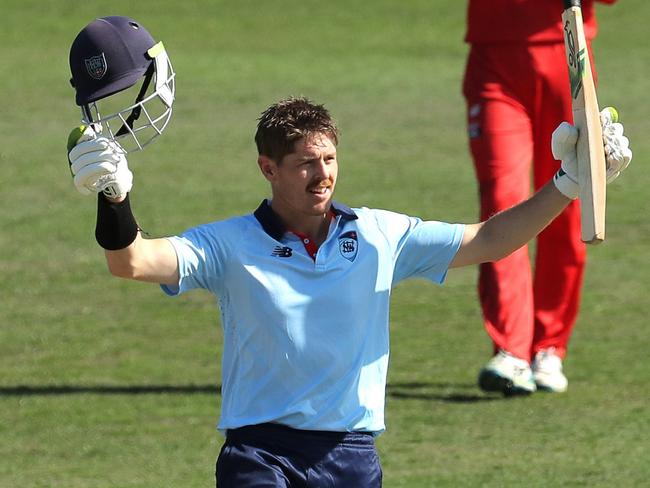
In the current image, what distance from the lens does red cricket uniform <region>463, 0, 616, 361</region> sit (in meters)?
8.63

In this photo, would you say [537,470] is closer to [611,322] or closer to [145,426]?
[145,426]

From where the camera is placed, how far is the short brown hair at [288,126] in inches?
207

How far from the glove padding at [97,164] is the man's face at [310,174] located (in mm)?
640

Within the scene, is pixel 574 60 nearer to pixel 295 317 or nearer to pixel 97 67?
pixel 295 317

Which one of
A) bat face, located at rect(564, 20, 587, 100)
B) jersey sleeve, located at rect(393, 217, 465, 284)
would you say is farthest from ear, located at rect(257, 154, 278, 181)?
bat face, located at rect(564, 20, 587, 100)

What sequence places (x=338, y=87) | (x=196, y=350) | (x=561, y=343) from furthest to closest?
(x=338, y=87)
(x=196, y=350)
(x=561, y=343)

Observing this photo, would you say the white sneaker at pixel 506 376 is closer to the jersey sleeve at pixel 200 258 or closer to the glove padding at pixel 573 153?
the glove padding at pixel 573 153

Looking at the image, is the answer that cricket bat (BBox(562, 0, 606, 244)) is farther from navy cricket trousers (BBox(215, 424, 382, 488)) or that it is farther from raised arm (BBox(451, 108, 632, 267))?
navy cricket trousers (BBox(215, 424, 382, 488))

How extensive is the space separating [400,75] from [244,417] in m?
16.4

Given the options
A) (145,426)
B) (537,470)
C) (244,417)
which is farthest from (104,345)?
(244,417)

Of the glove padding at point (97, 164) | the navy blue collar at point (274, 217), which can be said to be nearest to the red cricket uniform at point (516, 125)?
the navy blue collar at point (274, 217)

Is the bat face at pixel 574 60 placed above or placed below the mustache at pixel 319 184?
above

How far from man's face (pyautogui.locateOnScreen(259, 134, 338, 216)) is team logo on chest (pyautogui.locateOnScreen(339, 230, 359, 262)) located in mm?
122

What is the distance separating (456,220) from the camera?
43.1 feet
